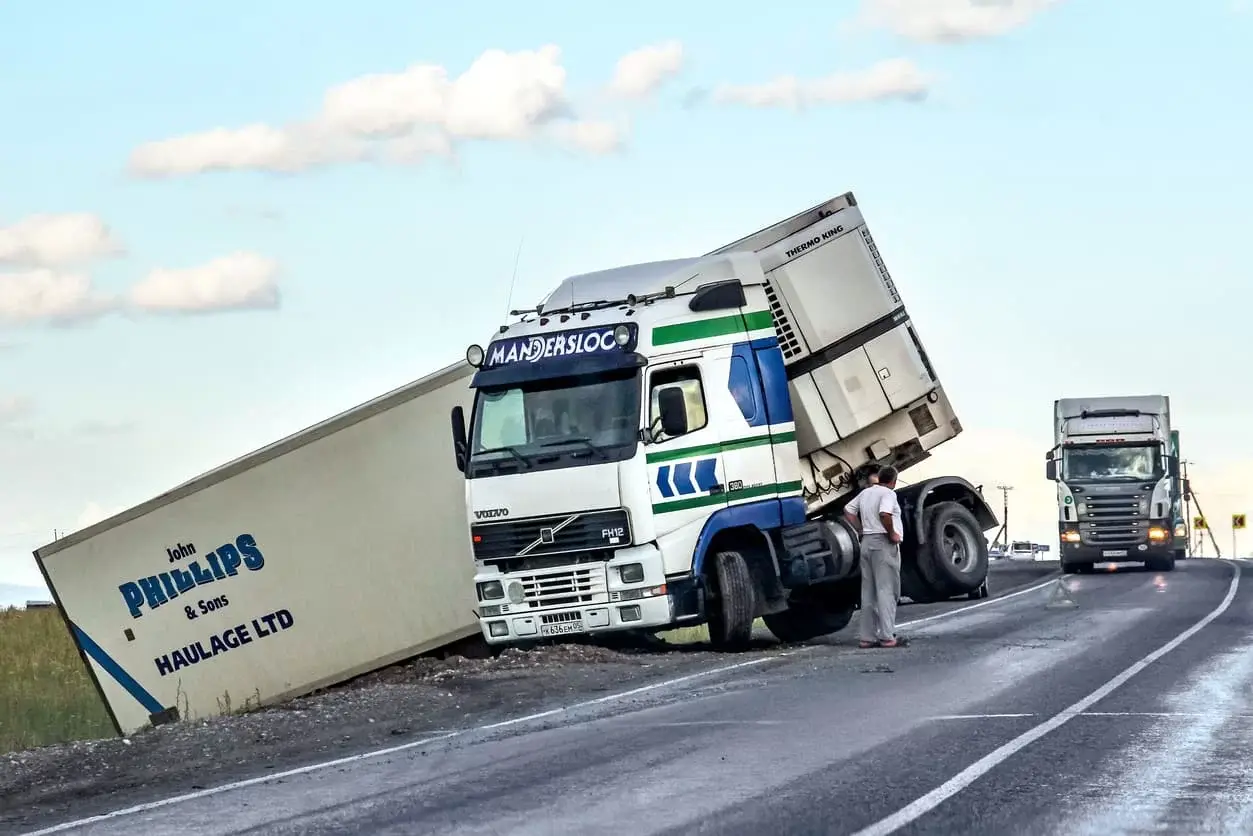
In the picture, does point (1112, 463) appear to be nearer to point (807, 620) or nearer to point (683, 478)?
point (807, 620)

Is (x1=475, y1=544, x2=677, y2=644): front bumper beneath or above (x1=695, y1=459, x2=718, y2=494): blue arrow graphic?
beneath

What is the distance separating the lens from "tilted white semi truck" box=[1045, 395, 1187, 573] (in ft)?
134

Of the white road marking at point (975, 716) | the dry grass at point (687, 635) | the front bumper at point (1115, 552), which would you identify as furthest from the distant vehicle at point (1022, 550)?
the white road marking at point (975, 716)

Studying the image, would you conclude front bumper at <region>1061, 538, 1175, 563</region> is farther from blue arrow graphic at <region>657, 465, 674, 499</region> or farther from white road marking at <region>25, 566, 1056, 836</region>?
blue arrow graphic at <region>657, 465, 674, 499</region>

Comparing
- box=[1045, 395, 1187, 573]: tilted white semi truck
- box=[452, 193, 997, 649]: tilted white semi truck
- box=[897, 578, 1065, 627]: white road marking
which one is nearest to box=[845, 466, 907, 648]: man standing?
box=[452, 193, 997, 649]: tilted white semi truck

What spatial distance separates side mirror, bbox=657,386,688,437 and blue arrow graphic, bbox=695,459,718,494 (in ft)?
1.62

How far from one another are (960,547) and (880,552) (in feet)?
8.17

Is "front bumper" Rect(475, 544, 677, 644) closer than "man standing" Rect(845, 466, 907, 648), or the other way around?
"front bumper" Rect(475, 544, 677, 644)

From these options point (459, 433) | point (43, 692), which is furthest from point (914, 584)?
point (43, 692)

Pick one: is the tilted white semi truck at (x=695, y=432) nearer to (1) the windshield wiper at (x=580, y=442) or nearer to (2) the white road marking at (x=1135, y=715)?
(1) the windshield wiper at (x=580, y=442)

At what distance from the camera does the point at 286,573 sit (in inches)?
720

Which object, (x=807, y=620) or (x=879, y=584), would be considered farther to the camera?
(x=807, y=620)

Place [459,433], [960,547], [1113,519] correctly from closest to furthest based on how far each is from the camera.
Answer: [459,433] → [960,547] → [1113,519]

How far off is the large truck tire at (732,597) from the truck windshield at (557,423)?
1.76 m
